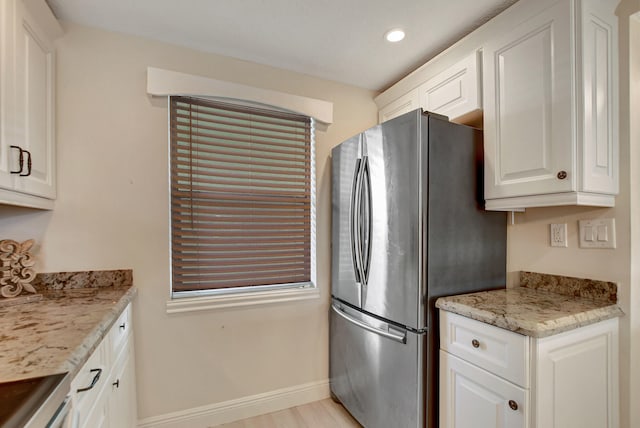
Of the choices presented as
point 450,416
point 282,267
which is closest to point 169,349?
point 282,267

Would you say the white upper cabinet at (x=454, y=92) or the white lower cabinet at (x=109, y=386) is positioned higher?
the white upper cabinet at (x=454, y=92)

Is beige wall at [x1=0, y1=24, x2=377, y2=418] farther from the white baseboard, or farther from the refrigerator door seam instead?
the refrigerator door seam

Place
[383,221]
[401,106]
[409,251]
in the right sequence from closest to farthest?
[409,251] → [383,221] → [401,106]

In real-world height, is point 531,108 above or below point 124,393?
above

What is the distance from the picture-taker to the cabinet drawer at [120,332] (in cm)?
126

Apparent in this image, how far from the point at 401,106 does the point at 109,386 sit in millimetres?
2341

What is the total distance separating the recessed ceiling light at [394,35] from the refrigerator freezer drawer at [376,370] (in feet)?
5.57

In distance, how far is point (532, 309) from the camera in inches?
50.1

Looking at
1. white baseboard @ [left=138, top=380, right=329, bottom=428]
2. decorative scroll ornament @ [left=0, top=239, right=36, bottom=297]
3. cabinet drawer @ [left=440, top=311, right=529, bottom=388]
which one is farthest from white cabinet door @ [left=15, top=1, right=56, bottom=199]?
cabinet drawer @ [left=440, top=311, right=529, bottom=388]

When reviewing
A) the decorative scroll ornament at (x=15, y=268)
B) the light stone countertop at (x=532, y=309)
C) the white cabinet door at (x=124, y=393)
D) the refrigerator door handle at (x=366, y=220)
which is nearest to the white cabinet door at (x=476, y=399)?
the light stone countertop at (x=532, y=309)

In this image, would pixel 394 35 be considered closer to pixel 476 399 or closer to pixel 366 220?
pixel 366 220

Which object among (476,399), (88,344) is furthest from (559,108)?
(88,344)

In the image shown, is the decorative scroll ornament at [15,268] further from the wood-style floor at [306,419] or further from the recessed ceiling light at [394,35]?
the recessed ceiling light at [394,35]

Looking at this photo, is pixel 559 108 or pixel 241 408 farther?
pixel 241 408
